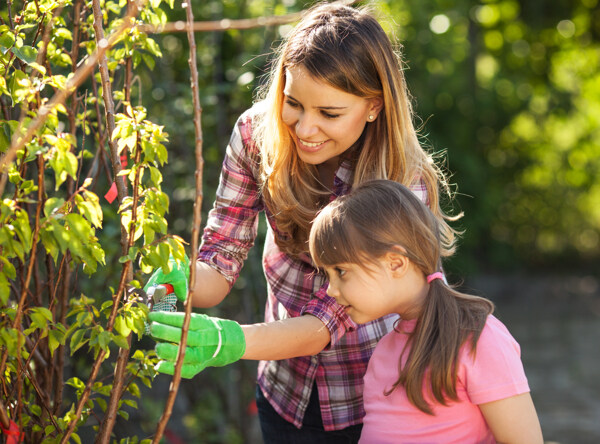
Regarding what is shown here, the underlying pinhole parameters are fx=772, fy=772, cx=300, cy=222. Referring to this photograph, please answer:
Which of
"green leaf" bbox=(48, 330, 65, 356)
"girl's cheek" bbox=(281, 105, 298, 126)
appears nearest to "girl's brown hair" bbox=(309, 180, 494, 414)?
"girl's cheek" bbox=(281, 105, 298, 126)

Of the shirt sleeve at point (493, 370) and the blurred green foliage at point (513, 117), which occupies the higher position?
the blurred green foliage at point (513, 117)

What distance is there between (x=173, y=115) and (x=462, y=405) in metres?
2.07

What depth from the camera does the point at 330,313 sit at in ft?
5.79

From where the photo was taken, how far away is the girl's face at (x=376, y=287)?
5.37 feet

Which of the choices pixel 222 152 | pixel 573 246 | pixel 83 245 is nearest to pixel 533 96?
pixel 573 246

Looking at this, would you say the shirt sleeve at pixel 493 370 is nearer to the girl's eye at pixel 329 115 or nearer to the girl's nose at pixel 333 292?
the girl's nose at pixel 333 292

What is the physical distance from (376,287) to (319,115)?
0.45 m

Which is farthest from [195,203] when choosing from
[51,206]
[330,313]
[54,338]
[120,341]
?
[330,313]

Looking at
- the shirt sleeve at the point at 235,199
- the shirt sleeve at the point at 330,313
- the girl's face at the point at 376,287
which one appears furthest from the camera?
the shirt sleeve at the point at 235,199

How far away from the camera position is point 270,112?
6.32ft

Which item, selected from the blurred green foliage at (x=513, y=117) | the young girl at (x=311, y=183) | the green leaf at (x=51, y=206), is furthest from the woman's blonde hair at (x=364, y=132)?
the blurred green foliage at (x=513, y=117)

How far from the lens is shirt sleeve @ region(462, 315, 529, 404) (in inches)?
59.7

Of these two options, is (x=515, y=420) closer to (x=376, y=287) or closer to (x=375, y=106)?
(x=376, y=287)

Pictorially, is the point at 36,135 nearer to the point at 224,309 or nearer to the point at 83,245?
the point at 83,245
